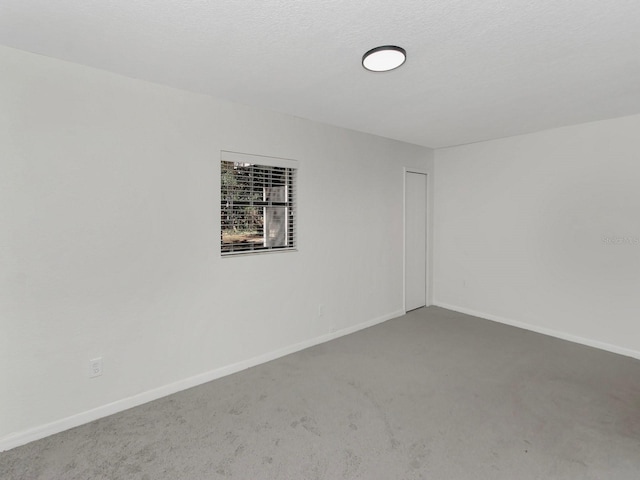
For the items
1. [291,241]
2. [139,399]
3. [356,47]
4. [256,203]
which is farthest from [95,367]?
[356,47]

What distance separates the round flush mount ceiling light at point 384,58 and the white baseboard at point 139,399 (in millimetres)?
2700

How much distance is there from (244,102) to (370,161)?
1806 millimetres

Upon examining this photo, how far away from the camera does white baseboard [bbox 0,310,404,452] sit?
219 centimetres

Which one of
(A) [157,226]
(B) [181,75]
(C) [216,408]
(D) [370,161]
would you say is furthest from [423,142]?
(C) [216,408]

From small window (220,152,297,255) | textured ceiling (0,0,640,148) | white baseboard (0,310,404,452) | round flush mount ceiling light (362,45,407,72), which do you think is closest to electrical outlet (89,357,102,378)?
white baseboard (0,310,404,452)

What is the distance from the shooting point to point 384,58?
2.11m

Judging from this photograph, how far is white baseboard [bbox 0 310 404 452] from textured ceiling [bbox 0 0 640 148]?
7.92ft

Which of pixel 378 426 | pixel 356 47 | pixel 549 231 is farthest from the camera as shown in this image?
pixel 549 231

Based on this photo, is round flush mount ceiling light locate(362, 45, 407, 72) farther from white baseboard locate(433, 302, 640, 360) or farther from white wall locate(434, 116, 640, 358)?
white baseboard locate(433, 302, 640, 360)

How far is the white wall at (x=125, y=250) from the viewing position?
217cm

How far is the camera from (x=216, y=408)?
2.57m

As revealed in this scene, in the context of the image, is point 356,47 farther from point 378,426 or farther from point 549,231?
point 549,231

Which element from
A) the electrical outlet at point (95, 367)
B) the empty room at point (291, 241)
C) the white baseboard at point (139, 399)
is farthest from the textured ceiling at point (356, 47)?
the white baseboard at point (139, 399)

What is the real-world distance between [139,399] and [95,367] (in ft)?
1.40
